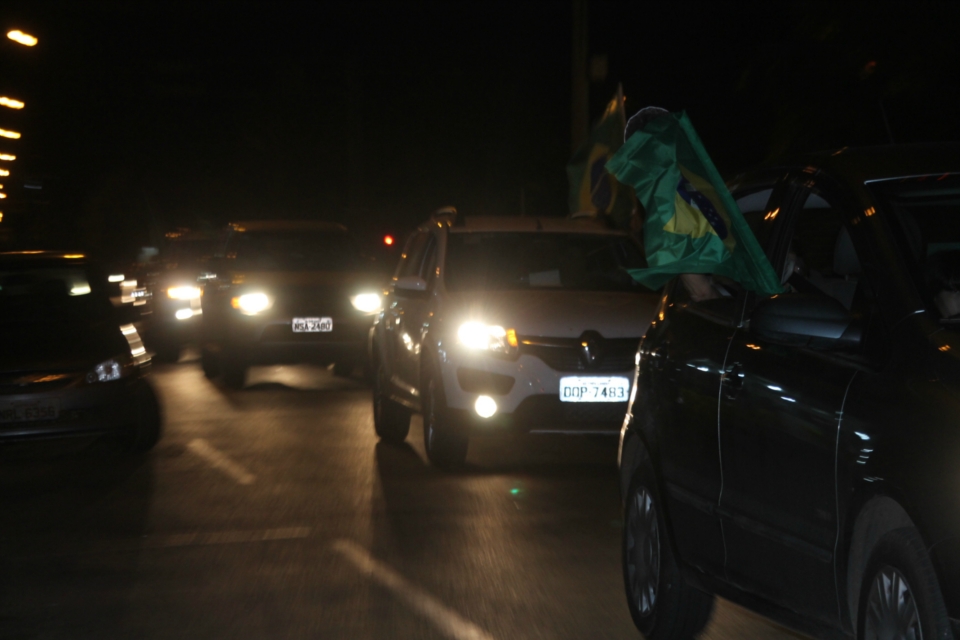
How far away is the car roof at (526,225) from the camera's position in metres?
10.2

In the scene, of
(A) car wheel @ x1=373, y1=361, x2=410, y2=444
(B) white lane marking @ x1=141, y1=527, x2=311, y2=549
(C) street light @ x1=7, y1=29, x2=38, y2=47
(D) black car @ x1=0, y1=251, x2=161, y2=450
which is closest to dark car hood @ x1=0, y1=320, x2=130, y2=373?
(D) black car @ x1=0, y1=251, x2=161, y2=450

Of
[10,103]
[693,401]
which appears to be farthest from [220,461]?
[10,103]

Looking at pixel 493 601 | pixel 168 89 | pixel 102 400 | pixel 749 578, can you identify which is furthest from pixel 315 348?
pixel 168 89

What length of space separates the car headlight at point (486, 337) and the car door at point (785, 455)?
4306 mm

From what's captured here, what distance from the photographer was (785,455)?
397 centimetres

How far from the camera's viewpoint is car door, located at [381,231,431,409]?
10.1 m

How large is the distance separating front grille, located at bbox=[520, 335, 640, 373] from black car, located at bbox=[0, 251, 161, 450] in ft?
10.4

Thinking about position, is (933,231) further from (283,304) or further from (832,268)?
(283,304)

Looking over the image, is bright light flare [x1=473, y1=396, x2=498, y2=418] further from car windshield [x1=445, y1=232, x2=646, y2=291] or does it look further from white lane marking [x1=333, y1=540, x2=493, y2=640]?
white lane marking [x1=333, y1=540, x2=493, y2=640]

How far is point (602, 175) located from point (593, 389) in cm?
722

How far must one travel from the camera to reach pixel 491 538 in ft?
23.6

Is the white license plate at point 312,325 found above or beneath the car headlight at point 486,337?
beneath

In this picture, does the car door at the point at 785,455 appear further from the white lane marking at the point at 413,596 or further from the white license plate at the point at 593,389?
the white license plate at the point at 593,389

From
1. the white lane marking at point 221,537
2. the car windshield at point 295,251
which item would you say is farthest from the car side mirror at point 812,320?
the car windshield at point 295,251
